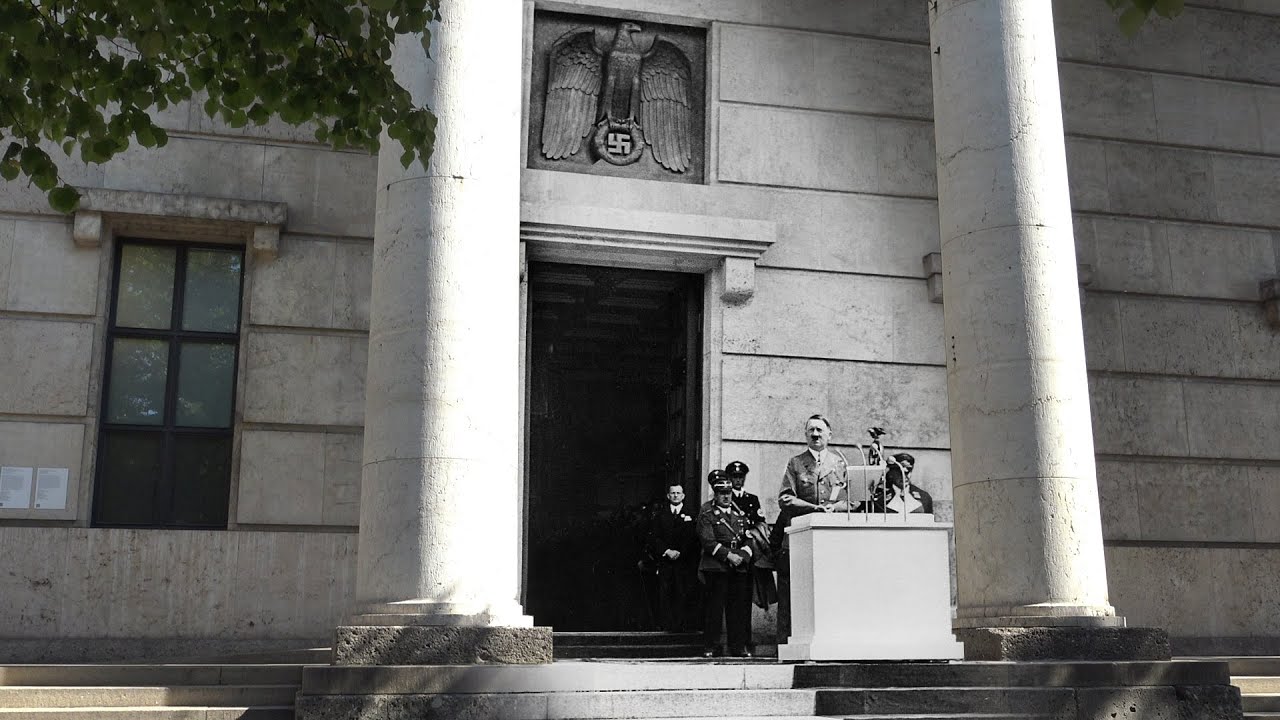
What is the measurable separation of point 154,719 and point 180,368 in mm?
5774

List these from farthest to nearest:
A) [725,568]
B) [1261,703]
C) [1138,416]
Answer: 1. [1138,416]
2. [725,568]
3. [1261,703]

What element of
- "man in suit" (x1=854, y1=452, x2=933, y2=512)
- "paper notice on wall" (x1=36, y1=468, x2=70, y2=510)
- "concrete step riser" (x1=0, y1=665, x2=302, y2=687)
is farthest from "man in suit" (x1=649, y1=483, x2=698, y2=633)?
"paper notice on wall" (x1=36, y1=468, x2=70, y2=510)

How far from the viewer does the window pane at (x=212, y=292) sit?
14.0 metres

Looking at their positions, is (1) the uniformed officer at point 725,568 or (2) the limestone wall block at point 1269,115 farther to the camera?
(2) the limestone wall block at point 1269,115

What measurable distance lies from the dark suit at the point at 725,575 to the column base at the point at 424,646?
3862mm

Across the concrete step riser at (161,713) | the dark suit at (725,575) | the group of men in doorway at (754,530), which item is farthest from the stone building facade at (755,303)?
the concrete step riser at (161,713)

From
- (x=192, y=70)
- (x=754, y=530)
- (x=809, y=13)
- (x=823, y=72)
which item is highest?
(x=809, y=13)

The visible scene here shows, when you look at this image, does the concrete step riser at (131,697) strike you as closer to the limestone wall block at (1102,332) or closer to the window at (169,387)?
the window at (169,387)

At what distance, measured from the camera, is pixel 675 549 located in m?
13.5

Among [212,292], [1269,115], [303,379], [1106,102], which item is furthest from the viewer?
[1269,115]

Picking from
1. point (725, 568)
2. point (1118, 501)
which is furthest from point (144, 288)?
point (1118, 501)

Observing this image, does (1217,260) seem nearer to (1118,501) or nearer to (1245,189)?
(1245,189)

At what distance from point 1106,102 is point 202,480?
40.1 feet

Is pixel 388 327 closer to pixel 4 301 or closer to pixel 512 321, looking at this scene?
pixel 512 321
